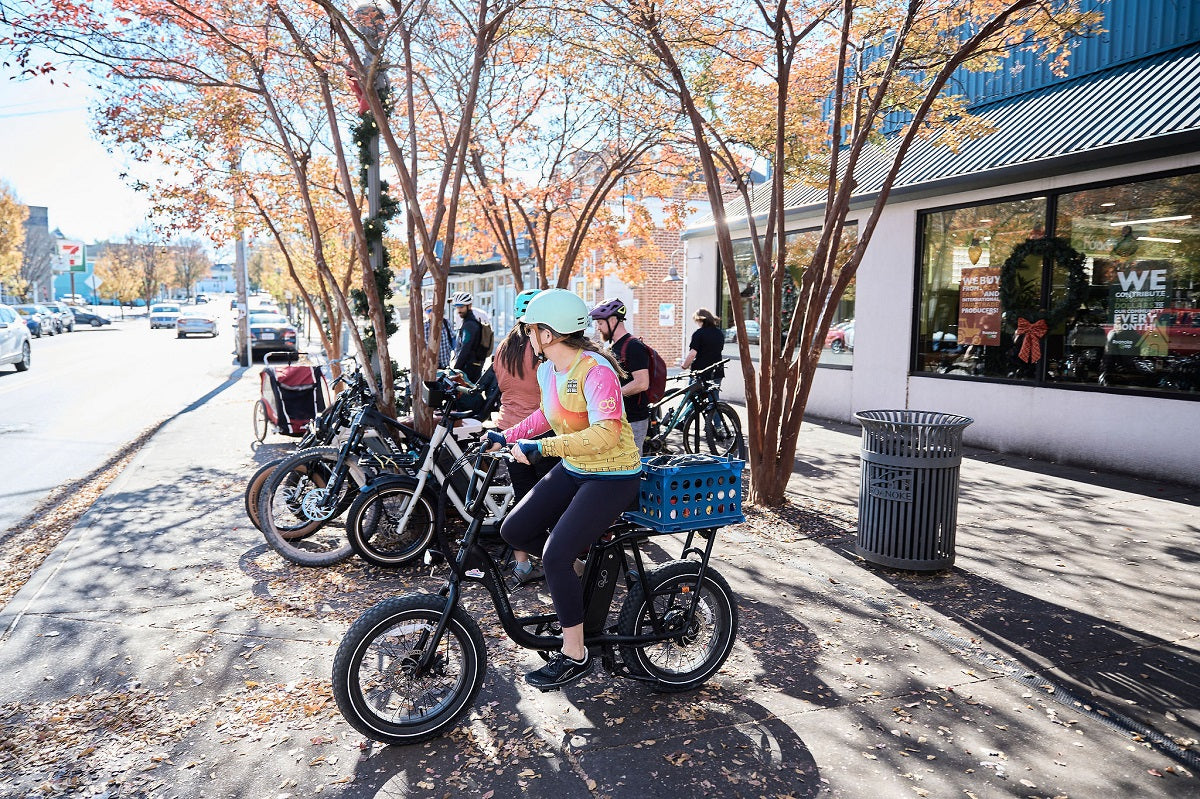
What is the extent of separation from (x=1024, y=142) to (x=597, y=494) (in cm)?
883

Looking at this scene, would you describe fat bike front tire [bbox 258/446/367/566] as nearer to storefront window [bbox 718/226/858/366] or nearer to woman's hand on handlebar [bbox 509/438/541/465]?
woman's hand on handlebar [bbox 509/438/541/465]

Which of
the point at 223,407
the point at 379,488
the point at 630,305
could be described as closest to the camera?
the point at 379,488

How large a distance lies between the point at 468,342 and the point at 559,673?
446cm

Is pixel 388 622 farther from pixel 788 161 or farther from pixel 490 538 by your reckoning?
pixel 788 161

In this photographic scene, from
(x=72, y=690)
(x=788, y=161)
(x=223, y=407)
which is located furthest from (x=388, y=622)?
(x=223, y=407)

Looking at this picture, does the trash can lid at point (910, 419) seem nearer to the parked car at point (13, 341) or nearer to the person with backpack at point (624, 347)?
the person with backpack at point (624, 347)

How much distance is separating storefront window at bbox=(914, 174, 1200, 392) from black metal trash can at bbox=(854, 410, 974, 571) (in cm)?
476

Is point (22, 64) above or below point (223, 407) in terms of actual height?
above

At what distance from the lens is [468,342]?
753cm

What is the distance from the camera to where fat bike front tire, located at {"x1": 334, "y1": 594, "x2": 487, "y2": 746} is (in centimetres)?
329

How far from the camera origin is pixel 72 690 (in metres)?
3.94

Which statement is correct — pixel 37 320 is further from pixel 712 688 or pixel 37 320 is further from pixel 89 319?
pixel 712 688

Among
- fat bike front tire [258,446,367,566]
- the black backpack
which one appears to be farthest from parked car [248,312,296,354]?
fat bike front tire [258,446,367,566]

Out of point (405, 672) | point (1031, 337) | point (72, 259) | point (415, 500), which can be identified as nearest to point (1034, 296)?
point (1031, 337)
